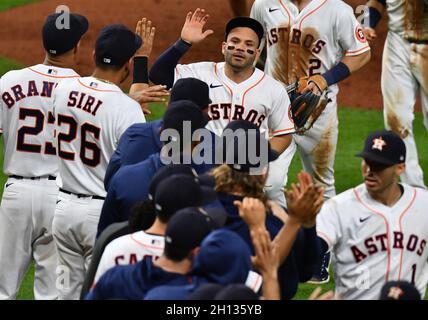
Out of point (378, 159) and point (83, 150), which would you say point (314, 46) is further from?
point (378, 159)

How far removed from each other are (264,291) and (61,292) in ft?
7.56

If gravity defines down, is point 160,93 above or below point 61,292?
above

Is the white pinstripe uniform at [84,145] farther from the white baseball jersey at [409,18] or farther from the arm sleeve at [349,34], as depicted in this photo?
the white baseball jersey at [409,18]

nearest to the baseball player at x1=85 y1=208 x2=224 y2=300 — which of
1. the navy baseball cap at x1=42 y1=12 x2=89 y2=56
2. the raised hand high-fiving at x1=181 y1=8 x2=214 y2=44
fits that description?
the navy baseball cap at x1=42 y1=12 x2=89 y2=56

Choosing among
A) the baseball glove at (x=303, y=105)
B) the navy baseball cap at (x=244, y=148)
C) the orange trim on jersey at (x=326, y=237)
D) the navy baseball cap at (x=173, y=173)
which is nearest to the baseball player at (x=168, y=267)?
the navy baseball cap at (x=173, y=173)

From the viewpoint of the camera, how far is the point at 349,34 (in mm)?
9352

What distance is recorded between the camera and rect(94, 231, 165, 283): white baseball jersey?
5805 mm

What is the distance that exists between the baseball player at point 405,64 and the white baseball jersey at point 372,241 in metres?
3.34

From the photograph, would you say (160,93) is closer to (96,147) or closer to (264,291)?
(96,147)

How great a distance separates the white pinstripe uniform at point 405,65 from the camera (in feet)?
32.8

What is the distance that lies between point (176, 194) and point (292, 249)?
2.21 feet

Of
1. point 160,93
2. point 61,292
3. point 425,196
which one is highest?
point 160,93

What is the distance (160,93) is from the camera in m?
7.99
